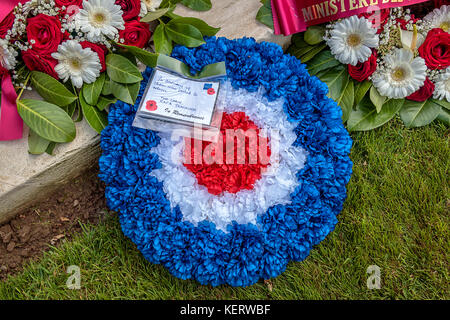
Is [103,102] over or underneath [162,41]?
underneath

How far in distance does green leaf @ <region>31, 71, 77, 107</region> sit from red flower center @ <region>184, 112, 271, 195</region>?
1.60ft

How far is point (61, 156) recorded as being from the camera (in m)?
1.58

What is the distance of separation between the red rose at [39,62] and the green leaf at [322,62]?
104 cm

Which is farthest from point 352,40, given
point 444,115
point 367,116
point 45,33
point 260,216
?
point 45,33

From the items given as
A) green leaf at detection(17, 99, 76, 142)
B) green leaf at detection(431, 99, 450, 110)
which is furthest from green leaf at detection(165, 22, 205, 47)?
green leaf at detection(431, 99, 450, 110)

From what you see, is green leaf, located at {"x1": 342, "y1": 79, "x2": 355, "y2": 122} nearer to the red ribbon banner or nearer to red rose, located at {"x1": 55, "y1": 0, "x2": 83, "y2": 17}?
the red ribbon banner

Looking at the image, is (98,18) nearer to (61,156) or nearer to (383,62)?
(61,156)

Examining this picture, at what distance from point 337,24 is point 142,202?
1.03m

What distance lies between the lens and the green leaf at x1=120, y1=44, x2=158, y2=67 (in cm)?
149

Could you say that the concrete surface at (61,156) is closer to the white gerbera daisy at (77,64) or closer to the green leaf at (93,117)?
the green leaf at (93,117)

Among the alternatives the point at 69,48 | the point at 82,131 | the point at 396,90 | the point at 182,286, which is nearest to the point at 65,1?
the point at 69,48

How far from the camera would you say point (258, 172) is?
1.46 m

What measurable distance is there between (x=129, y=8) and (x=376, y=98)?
1.07 meters

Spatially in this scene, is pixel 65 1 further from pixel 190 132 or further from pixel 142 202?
pixel 142 202
